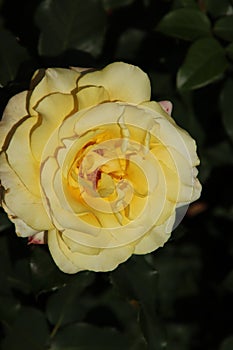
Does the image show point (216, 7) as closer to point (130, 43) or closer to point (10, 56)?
point (130, 43)

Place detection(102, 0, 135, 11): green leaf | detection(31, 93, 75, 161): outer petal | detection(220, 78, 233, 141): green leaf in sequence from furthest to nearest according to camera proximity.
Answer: detection(102, 0, 135, 11): green leaf
detection(220, 78, 233, 141): green leaf
detection(31, 93, 75, 161): outer petal

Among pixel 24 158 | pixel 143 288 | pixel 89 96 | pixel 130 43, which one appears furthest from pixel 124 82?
pixel 130 43

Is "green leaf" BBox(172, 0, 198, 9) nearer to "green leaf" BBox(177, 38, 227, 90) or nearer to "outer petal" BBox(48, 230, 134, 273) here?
"green leaf" BBox(177, 38, 227, 90)

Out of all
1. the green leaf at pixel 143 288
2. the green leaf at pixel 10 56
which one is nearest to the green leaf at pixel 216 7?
the green leaf at pixel 10 56

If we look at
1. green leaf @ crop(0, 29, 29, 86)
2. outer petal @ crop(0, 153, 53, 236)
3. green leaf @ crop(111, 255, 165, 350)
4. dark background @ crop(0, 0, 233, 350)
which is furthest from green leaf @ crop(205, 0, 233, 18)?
outer petal @ crop(0, 153, 53, 236)

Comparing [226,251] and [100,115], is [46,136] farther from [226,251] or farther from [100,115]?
[226,251]
